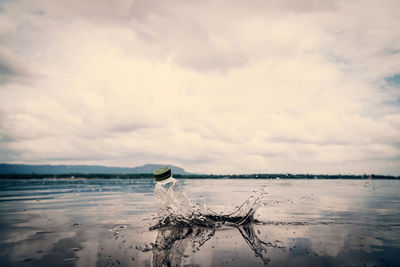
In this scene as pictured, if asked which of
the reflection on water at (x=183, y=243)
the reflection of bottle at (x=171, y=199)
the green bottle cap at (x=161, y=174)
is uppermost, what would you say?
the green bottle cap at (x=161, y=174)

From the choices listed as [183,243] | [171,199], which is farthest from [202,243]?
[171,199]

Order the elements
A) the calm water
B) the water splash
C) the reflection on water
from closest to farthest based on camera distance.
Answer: the calm water < the reflection on water < the water splash

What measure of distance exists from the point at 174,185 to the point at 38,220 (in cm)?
680

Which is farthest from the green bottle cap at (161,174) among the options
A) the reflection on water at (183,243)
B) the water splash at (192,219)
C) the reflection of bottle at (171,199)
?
the reflection on water at (183,243)

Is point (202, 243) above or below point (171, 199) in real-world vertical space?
below

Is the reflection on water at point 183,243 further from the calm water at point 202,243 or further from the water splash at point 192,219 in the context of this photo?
the water splash at point 192,219

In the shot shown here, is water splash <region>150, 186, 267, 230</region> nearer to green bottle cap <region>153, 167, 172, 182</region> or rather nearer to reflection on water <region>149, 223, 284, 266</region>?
reflection on water <region>149, 223, 284, 266</region>

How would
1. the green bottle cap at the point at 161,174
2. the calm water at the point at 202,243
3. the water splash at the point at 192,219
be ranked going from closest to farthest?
1. the calm water at the point at 202,243
2. the green bottle cap at the point at 161,174
3. the water splash at the point at 192,219

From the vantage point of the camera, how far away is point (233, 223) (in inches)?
421

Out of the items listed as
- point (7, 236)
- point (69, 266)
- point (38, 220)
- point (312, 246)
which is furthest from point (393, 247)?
point (38, 220)

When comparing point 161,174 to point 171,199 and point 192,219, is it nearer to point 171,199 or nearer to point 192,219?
point 171,199

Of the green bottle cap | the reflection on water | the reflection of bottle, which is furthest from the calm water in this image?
the green bottle cap

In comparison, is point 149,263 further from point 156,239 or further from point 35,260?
point 35,260

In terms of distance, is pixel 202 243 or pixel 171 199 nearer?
pixel 202 243
